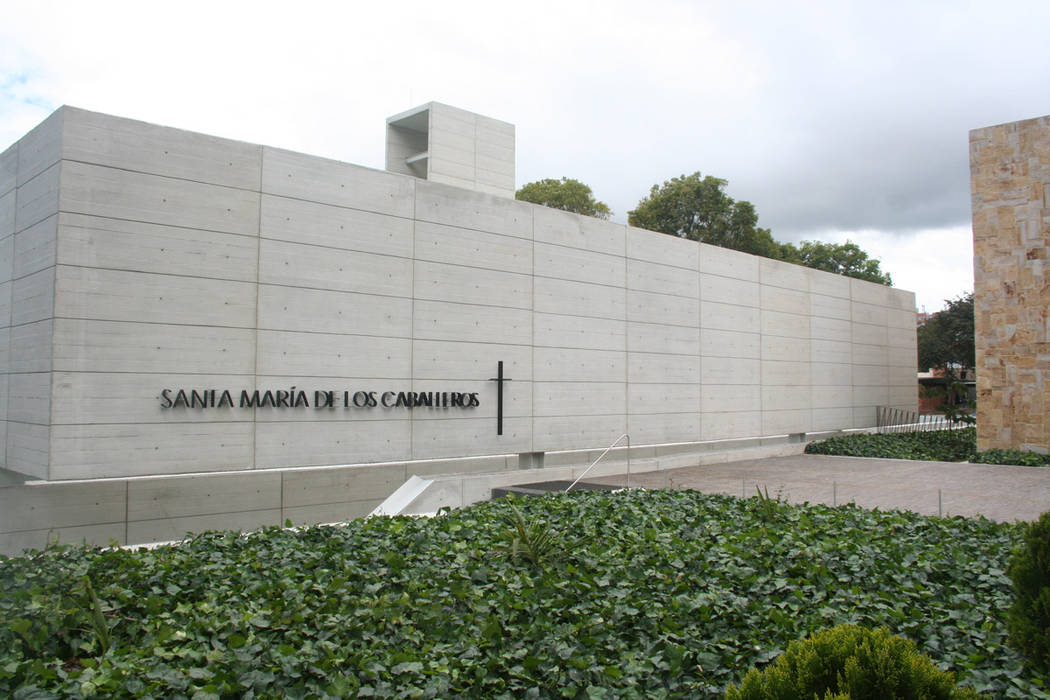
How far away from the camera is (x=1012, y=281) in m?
17.9

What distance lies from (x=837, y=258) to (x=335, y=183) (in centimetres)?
4783

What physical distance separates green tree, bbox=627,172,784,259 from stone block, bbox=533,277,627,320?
2598cm

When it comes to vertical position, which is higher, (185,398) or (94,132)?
(94,132)

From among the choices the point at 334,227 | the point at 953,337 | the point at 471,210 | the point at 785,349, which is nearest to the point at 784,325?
the point at 785,349

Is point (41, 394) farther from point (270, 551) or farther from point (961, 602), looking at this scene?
point (961, 602)

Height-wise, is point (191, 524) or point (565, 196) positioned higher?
point (565, 196)

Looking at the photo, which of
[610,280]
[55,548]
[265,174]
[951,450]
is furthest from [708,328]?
[55,548]

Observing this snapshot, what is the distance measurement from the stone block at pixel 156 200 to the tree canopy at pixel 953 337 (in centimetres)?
4234

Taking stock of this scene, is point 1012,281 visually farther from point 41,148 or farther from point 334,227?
point 41,148

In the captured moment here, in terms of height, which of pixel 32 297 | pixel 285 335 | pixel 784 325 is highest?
pixel 784 325

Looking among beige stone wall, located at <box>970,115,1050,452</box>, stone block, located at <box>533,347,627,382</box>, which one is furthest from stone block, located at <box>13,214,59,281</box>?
beige stone wall, located at <box>970,115,1050,452</box>

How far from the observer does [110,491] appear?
368 inches

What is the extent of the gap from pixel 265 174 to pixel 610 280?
7.28m

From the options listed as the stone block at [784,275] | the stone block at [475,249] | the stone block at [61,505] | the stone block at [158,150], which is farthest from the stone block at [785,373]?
the stone block at [61,505]
